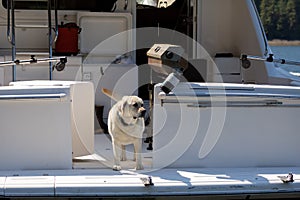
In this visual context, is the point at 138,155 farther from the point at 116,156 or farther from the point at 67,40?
the point at 67,40

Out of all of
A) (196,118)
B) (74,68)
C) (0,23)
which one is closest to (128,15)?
(74,68)

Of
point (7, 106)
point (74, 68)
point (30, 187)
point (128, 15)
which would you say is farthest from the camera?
point (128, 15)

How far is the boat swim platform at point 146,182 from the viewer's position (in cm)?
364

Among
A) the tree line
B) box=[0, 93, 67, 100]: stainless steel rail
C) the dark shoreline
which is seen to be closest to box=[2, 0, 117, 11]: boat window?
box=[0, 93, 67, 100]: stainless steel rail

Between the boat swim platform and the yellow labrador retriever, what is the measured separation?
0.13 metres

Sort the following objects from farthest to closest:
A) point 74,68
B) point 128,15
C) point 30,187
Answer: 1. point 128,15
2. point 74,68
3. point 30,187

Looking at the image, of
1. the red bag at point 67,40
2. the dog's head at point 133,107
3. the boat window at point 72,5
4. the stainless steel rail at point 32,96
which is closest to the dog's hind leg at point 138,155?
the dog's head at point 133,107

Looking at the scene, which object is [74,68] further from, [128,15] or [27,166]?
[27,166]

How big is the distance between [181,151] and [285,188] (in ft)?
2.27

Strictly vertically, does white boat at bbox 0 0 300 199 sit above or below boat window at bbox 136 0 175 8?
below

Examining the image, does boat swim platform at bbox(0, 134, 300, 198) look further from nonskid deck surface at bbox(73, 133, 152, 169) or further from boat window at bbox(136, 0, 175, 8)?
boat window at bbox(136, 0, 175, 8)

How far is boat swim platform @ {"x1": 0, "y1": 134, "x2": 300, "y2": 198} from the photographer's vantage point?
3643 millimetres

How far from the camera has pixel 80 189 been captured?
3645 mm

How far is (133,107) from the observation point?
12.5 feet
